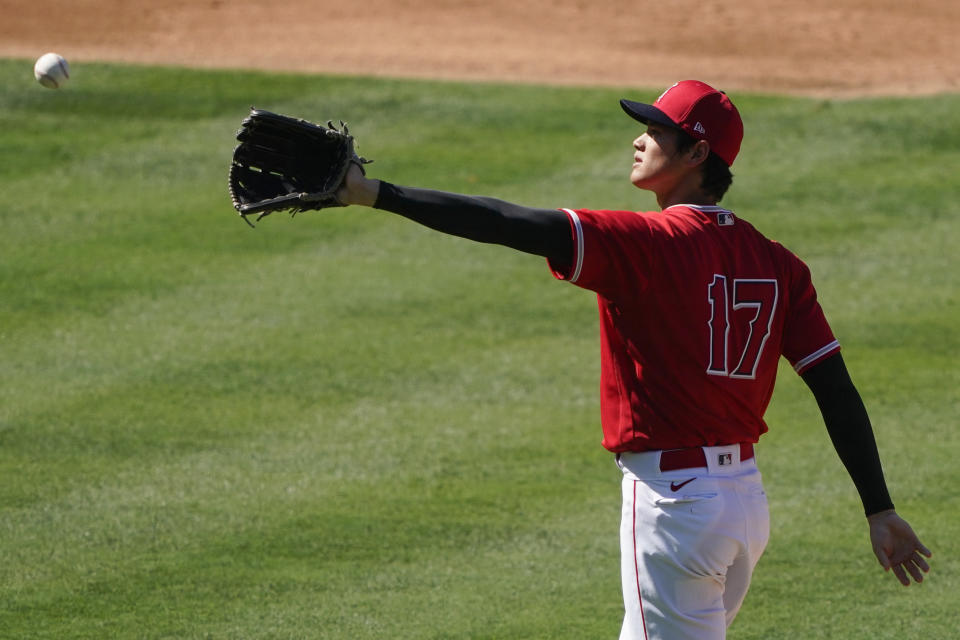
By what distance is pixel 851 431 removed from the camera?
11.6ft

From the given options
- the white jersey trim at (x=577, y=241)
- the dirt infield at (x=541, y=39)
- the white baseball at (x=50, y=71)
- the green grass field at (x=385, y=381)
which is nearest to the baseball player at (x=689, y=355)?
the white jersey trim at (x=577, y=241)

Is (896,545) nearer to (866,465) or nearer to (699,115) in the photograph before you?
(866,465)

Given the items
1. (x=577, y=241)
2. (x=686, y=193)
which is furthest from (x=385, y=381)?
(x=577, y=241)

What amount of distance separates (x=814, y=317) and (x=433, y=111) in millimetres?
9191

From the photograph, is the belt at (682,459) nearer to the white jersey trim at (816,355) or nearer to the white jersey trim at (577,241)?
the white jersey trim at (816,355)

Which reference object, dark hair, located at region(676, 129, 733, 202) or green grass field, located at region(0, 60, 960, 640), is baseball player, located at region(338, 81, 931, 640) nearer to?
dark hair, located at region(676, 129, 733, 202)

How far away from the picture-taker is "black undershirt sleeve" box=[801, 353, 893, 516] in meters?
3.54

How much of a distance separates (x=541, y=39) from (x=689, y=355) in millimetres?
12354

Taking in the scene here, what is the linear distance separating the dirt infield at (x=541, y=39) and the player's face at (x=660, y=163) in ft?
33.7

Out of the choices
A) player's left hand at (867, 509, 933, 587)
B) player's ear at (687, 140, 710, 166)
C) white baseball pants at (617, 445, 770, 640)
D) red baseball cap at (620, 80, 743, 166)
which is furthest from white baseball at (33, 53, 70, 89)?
player's left hand at (867, 509, 933, 587)

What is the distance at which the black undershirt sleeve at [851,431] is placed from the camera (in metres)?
3.54

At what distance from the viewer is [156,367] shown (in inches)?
293

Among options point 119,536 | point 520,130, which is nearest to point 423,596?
point 119,536

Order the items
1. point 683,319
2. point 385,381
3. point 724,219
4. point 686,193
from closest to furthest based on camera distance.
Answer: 1. point 683,319
2. point 724,219
3. point 686,193
4. point 385,381
